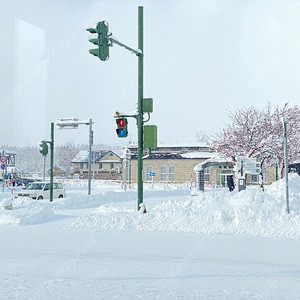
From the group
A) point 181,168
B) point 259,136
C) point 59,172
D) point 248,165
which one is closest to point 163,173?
point 181,168

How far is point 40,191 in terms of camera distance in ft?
85.6

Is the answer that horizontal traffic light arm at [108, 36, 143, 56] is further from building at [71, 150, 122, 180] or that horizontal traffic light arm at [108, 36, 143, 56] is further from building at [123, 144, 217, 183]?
building at [71, 150, 122, 180]

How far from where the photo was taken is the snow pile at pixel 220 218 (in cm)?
1155

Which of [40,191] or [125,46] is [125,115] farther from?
[40,191]

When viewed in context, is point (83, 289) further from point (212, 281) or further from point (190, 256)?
point (190, 256)

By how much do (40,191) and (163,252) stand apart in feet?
62.3

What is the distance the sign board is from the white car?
41.8 ft

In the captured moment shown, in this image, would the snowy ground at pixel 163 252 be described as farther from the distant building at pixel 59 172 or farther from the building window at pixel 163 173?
the distant building at pixel 59 172

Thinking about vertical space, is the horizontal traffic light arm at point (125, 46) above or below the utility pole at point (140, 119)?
above

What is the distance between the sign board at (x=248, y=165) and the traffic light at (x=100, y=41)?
12.5 meters

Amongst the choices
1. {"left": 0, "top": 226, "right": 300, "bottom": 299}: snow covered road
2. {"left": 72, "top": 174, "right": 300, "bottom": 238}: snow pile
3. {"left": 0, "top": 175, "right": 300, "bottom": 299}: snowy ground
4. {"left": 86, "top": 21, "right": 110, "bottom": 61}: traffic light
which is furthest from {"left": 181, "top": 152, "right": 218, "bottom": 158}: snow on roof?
{"left": 86, "top": 21, "right": 110, "bottom": 61}: traffic light

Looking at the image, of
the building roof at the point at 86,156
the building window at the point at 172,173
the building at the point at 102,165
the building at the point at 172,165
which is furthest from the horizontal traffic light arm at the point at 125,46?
the building roof at the point at 86,156

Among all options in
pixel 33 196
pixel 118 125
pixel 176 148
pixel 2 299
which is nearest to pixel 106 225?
pixel 118 125

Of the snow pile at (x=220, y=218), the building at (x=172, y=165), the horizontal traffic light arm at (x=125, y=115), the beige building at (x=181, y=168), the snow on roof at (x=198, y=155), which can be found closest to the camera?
the snow pile at (x=220, y=218)
